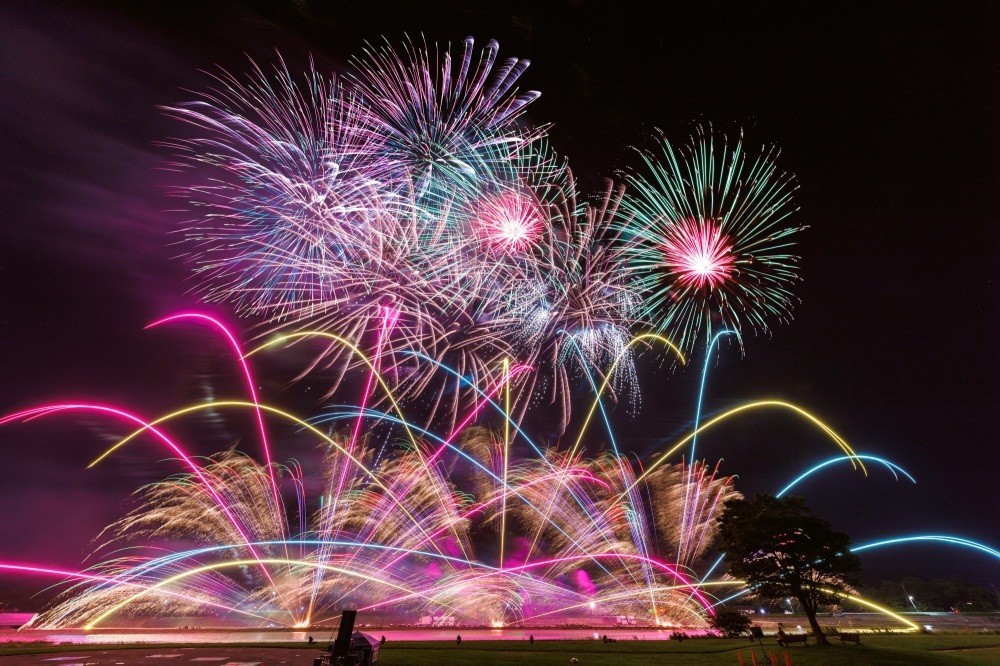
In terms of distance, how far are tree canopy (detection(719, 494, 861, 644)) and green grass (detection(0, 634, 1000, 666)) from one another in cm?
305

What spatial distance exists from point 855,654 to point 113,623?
2299 inches

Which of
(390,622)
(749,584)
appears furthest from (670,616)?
(390,622)

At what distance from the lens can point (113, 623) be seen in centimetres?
4731

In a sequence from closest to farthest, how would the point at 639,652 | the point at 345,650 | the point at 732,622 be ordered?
the point at 345,650
the point at 639,652
the point at 732,622

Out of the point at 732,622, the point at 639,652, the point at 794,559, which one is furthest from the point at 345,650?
the point at 794,559

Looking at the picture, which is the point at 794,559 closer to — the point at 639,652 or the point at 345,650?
the point at 639,652

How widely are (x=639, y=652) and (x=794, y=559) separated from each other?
35.6ft

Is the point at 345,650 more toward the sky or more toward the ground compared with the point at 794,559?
more toward the ground

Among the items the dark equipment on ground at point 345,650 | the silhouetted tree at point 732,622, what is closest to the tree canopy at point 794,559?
the silhouetted tree at point 732,622

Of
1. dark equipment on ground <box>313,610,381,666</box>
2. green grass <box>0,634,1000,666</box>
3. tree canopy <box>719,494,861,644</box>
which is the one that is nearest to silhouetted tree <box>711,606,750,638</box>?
green grass <box>0,634,1000,666</box>

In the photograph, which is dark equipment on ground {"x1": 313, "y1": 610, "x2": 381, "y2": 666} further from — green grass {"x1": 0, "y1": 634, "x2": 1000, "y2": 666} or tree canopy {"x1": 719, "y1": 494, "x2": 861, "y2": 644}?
tree canopy {"x1": 719, "y1": 494, "x2": 861, "y2": 644}

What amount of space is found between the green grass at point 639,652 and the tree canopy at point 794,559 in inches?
120

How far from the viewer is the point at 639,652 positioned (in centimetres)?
2394

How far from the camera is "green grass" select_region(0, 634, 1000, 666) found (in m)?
20.4
